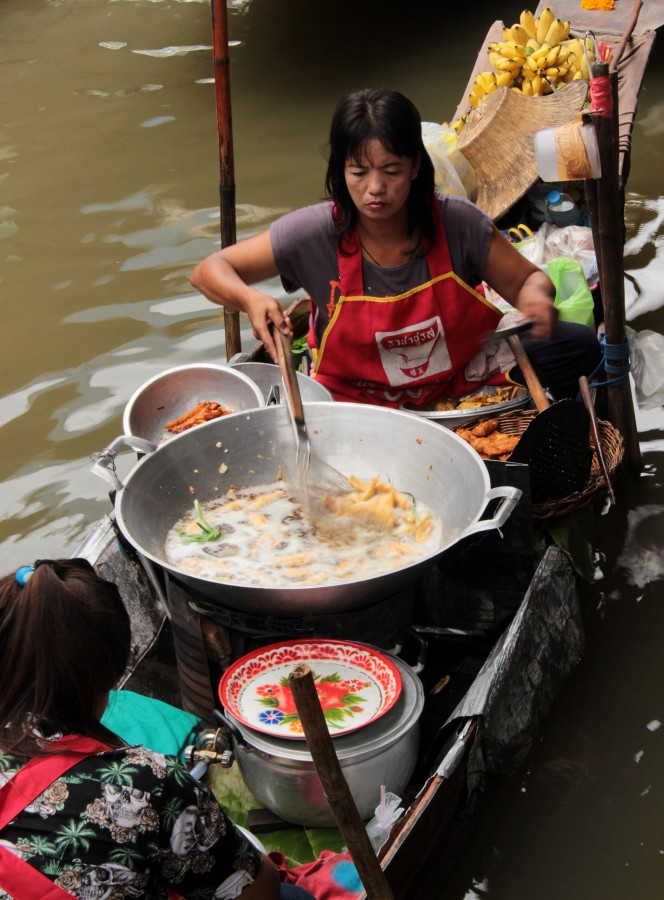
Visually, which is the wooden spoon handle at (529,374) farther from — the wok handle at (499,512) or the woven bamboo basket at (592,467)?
the wok handle at (499,512)

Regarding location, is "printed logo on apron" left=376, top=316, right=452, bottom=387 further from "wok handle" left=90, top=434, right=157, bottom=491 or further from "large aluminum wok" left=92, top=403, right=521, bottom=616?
"wok handle" left=90, top=434, right=157, bottom=491

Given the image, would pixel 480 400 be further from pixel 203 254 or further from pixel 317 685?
pixel 203 254

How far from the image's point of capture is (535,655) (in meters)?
2.59

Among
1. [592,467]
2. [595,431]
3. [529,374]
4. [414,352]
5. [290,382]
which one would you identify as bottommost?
[592,467]

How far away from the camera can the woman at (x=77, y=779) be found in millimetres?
1422

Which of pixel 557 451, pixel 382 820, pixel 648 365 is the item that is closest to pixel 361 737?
pixel 382 820

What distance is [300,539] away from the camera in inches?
98.9

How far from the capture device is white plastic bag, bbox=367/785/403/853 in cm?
209

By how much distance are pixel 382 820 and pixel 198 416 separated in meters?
1.44

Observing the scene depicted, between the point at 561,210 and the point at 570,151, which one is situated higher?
the point at 570,151

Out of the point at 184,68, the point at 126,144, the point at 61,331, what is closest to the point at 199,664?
the point at 61,331

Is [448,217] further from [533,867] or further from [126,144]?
[126,144]

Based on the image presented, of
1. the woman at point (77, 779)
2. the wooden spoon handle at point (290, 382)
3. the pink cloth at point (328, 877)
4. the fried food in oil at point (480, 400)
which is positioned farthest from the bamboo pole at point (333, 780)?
the fried food in oil at point (480, 400)

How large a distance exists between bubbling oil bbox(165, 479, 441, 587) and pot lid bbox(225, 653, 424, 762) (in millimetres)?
305
